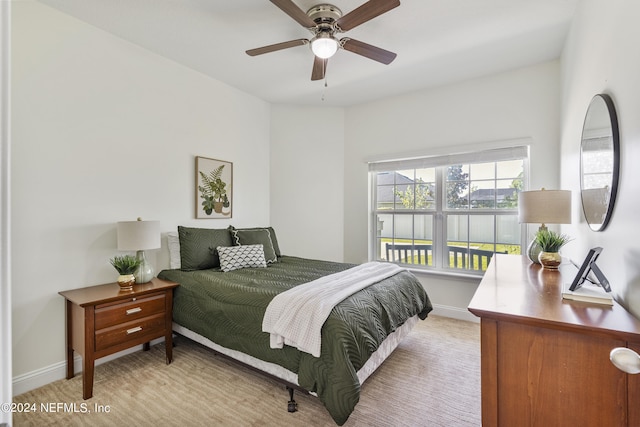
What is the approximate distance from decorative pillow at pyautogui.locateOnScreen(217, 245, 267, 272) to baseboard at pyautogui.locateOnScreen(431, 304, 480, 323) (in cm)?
221

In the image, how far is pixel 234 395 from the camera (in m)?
2.04

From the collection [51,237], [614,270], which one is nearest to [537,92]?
[614,270]

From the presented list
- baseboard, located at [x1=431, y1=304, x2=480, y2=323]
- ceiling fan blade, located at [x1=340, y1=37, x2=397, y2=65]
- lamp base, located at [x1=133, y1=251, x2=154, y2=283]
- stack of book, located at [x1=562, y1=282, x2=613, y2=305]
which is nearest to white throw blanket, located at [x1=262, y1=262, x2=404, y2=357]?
stack of book, located at [x1=562, y1=282, x2=613, y2=305]

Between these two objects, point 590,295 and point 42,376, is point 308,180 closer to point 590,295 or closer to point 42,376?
point 42,376

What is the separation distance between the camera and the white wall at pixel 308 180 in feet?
14.1

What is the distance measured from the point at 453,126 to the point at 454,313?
2.25m

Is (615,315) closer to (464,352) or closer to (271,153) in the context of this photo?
(464,352)

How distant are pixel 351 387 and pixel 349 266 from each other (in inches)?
58.3

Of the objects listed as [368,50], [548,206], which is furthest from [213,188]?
[548,206]

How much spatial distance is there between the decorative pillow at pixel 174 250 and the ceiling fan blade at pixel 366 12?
242cm

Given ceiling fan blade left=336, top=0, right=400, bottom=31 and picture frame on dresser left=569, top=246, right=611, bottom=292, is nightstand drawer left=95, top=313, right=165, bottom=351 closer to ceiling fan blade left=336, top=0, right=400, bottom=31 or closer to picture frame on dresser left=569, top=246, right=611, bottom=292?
ceiling fan blade left=336, top=0, right=400, bottom=31

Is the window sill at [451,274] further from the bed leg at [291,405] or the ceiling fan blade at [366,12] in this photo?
the ceiling fan blade at [366,12]

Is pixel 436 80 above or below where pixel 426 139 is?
above

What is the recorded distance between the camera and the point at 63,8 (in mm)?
2287
